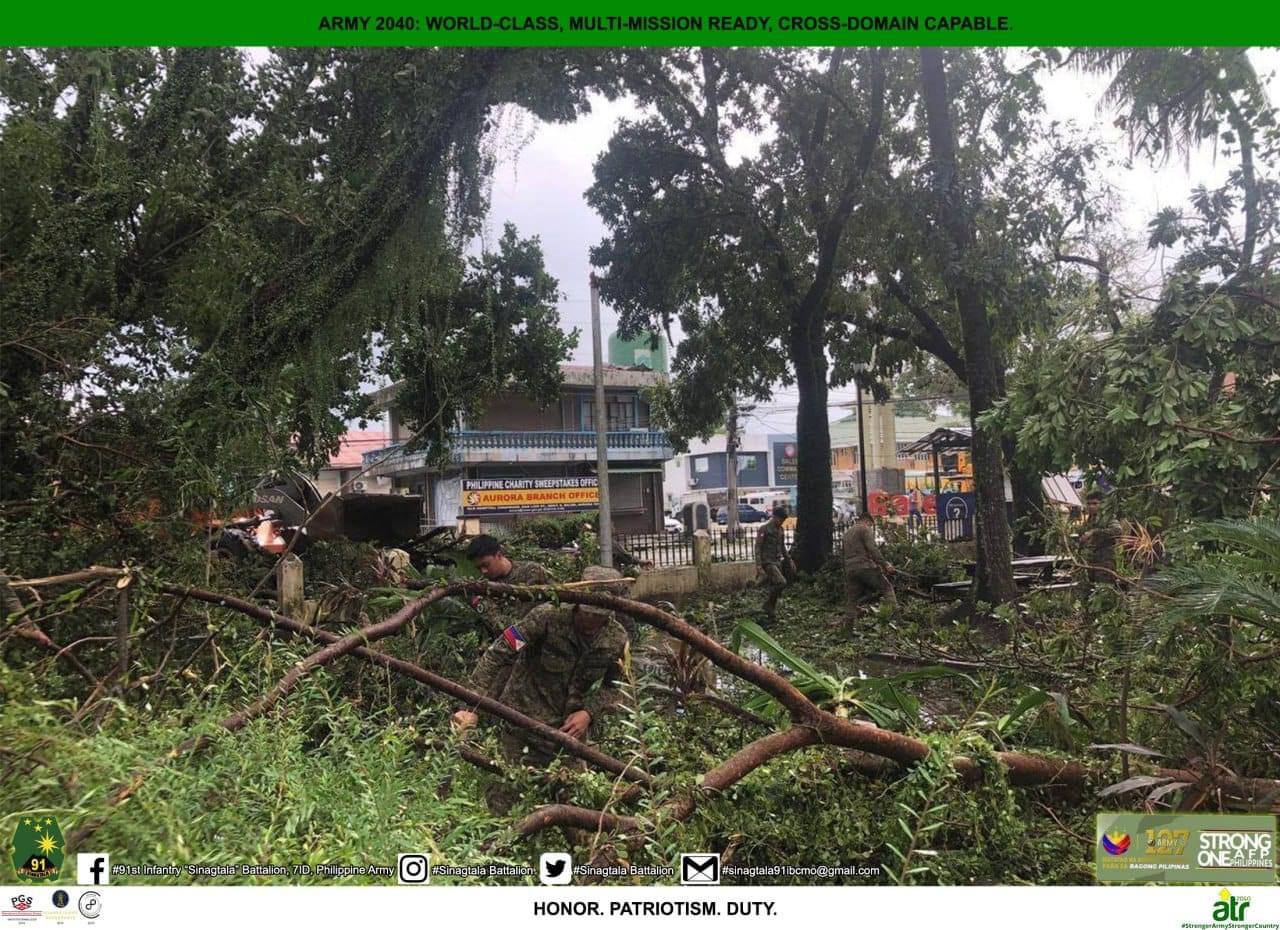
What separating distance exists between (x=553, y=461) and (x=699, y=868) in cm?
224

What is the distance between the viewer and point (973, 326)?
3.74m

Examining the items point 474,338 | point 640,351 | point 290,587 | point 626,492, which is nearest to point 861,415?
point 640,351

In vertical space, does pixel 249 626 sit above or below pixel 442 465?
below

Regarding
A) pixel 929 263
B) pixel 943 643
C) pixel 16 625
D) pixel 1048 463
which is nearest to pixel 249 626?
pixel 16 625

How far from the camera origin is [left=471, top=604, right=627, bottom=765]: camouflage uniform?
244 centimetres

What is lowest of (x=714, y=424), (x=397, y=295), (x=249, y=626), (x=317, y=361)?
(x=249, y=626)

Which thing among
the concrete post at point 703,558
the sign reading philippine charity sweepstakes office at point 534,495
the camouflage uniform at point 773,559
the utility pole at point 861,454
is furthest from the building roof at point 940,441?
the sign reading philippine charity sweepstakes office at point 534,495

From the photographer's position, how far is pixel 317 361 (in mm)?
3873

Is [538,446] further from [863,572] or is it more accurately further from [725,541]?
[863,572]

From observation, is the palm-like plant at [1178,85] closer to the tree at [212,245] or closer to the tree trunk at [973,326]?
the tree trunk at [973,326]

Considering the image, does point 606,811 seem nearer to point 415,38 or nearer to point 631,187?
point 415,38

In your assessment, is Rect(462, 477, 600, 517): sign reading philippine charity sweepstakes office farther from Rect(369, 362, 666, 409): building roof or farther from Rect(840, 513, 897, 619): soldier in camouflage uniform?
Rect(840, 513, 897, 619): soldier in camouflage uniform

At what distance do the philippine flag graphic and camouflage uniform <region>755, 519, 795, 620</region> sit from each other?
231 centimetres

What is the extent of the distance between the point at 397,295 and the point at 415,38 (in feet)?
5.57
